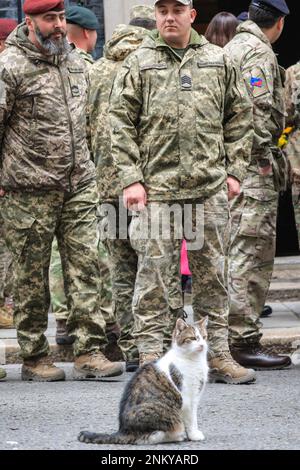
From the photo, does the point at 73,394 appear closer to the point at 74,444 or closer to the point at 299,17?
the point at 74,444

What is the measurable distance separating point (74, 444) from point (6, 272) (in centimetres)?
457

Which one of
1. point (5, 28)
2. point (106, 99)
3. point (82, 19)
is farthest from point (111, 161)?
point (5, 28)

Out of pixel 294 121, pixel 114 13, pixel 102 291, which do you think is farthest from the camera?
pixel 114 13

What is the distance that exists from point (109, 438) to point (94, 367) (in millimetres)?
1958

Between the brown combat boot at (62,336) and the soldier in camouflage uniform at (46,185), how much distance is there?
2.53ft

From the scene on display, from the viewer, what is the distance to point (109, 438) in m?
6.12

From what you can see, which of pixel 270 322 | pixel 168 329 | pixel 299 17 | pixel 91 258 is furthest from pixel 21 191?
pixel 299 17

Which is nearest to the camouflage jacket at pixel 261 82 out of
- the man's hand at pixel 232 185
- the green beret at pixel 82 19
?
the man's hand at pixel 232 185

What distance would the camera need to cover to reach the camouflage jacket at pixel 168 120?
24.5ft

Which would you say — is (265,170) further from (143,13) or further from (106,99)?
(143,13)

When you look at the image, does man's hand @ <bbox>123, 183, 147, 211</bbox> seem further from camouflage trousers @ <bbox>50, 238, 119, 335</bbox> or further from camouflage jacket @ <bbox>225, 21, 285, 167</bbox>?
camouflage trousers @ <bbox>50, 238, 119, 335</bbox>

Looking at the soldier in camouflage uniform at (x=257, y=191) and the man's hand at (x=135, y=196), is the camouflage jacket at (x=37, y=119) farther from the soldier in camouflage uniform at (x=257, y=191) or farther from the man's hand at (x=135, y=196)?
the soldier in camouflage uniform at (x=257, y=191)

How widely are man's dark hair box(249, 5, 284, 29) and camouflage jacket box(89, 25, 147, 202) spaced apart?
0.76 metres

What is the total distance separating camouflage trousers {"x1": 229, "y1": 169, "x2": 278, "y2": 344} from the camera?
8562 mm
